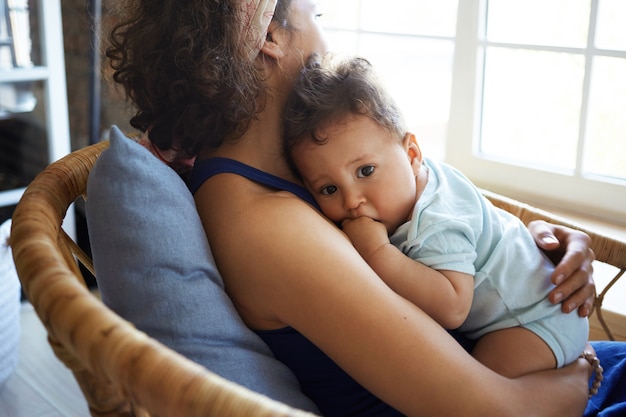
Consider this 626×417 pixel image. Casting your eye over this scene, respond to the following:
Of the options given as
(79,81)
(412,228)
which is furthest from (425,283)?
(79,81)

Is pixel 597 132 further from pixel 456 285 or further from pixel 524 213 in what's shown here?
pixel 456 285

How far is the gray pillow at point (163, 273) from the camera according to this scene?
1.04m

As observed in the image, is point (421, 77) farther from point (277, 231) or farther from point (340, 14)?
Result: point (277, 231)

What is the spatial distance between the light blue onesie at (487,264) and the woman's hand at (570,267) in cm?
2

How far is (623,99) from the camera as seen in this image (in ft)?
6.86

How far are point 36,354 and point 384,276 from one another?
6.15 feet

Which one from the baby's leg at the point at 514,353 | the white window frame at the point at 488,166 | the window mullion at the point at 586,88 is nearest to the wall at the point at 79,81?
the white window frame at the point at 488,166

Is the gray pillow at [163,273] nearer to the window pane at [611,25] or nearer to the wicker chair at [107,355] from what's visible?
the wicker chair at [107,355]

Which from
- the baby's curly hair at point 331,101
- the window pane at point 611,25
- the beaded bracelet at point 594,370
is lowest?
the beaded bracelet at point 594,370

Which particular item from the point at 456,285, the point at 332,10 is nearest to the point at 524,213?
the point at 456,285

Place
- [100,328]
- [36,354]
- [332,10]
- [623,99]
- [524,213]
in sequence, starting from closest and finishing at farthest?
[100,328] < [524,213] < [623,99] < [36,354] < [332,10]

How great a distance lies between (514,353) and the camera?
1.19 meters

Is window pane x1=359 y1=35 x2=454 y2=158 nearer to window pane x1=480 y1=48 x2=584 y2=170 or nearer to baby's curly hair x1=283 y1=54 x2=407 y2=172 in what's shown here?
window pane x1=480 y1=48 x2=584 y2=170

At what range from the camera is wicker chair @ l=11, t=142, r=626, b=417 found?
0.77 m
